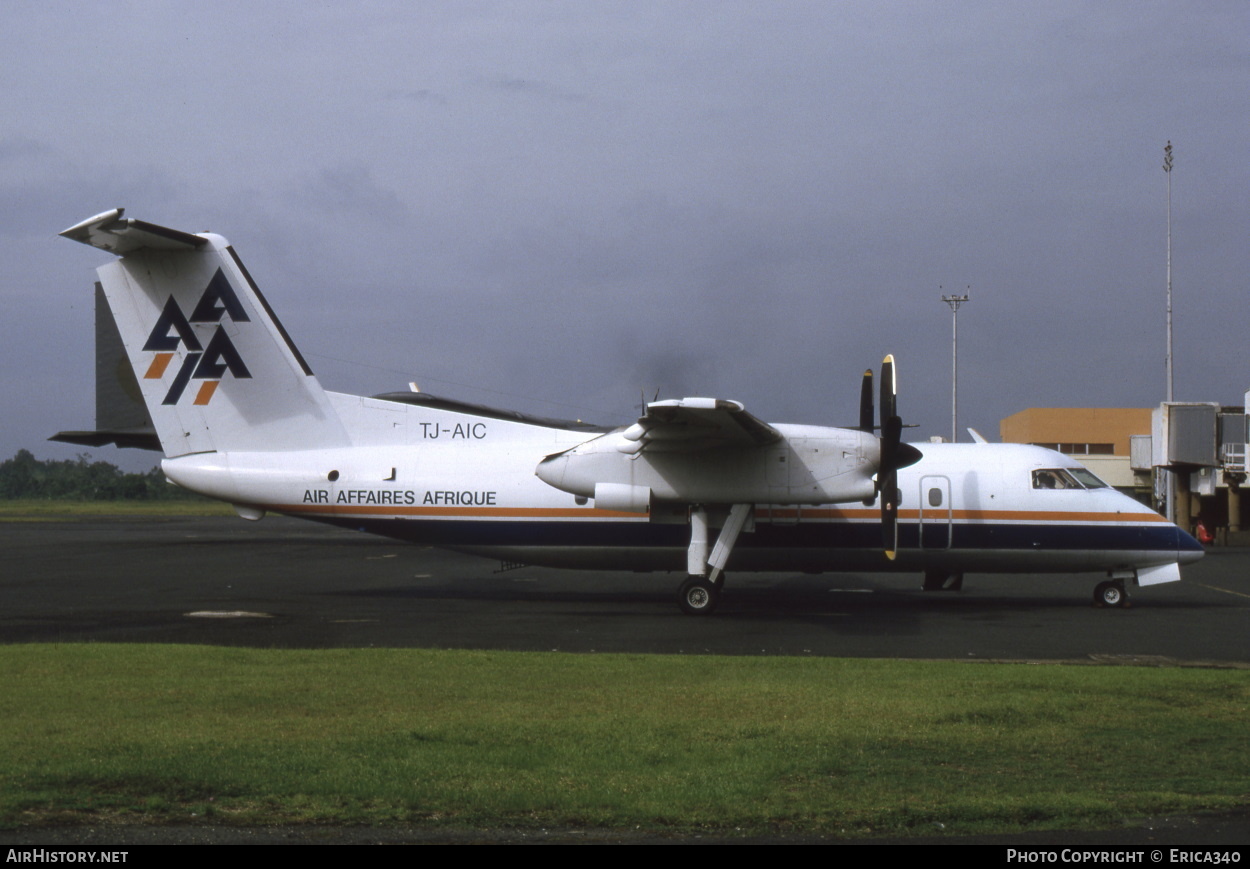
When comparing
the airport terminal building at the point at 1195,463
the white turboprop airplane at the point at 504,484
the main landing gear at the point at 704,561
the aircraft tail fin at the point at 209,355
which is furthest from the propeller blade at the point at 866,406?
the airport terminal building at the point at 1195,463

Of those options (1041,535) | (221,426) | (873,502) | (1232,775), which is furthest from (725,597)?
(1232,775)

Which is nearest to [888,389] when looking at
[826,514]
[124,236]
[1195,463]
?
[826,514]

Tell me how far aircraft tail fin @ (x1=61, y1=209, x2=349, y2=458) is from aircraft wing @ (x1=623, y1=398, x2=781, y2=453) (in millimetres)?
5877

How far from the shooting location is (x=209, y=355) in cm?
1848

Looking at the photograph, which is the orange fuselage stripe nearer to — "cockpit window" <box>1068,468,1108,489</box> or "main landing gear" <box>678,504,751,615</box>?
"cockpit window" <box>1068,468,1108,489</box>

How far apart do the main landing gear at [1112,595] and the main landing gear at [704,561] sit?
22.0 ft

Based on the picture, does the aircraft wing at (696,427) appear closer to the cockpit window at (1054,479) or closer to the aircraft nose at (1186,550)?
the cockpit window at (1054,479)

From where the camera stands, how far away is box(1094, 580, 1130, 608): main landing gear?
19.0 meters

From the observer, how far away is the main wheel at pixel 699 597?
58.0ft

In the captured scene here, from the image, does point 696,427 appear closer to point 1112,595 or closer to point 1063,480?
point 1063,480

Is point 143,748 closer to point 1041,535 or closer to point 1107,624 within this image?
point 1107,624

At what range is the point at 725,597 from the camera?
2103 centimetres
